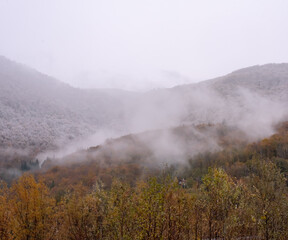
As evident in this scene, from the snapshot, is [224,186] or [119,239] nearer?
[119,239]

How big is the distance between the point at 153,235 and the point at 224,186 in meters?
7.75

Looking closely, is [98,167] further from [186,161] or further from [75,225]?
[75,225]

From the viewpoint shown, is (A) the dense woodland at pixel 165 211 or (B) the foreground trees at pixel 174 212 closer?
(B) the foreground trees at pixel 174 212

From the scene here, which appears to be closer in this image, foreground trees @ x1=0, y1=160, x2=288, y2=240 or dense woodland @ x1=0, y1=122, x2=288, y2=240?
foreground trees @ x1=0, y1=160, x2=288, y2=240

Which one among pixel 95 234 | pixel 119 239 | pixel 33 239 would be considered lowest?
pixel 33 239

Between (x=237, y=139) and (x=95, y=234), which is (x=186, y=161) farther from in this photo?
(x=95, y=234)

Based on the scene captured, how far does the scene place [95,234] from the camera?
903 inches

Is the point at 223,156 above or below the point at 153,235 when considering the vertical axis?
below

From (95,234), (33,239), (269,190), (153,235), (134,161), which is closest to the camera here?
(153,235)

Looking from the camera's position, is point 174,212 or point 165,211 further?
point 174,212

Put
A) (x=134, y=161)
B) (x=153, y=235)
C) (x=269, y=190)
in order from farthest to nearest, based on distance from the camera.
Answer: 1. (x=134, y=161)
2. (x=269, y=190)
3. (x=153, y=235)

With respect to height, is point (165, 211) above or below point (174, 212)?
above

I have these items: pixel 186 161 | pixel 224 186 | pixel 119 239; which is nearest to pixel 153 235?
pixel 119 239

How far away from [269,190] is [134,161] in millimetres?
172147
